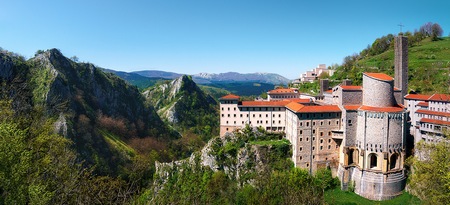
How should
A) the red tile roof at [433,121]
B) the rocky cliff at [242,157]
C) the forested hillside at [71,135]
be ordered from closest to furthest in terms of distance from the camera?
the forested hillside at [71,135]
the red tile roof at [433,121]
the rocky cliff at [242,157]

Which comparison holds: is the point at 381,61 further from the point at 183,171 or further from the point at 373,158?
the point at 183,171

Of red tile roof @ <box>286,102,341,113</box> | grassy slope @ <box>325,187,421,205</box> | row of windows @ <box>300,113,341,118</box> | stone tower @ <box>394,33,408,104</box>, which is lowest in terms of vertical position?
grassy slope @ <box>325,187,421,205</box>

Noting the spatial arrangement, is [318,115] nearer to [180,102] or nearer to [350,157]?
[350,157]

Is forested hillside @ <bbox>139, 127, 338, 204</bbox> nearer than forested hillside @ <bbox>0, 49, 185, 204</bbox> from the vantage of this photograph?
No

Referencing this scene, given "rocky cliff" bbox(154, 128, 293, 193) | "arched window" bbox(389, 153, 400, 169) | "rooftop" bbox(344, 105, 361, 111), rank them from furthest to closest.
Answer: "rocky cliff" bbox(154, 128, 293, 193)
"rooftop" bbox(344, 105, 361, 111)
"arched window" bbox(389, 153, 400, 169)

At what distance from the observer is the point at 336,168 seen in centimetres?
4819

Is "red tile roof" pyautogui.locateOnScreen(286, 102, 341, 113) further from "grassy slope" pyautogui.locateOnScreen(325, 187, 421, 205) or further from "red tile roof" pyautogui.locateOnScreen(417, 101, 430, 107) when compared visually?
"red tile roof" pyautogui.locateOnScreen(417, 101, 430, 107)

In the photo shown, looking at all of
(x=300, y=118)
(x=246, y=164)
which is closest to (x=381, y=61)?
(x=300, y=118)

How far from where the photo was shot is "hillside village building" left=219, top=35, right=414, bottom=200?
42219mm

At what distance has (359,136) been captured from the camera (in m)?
44.2

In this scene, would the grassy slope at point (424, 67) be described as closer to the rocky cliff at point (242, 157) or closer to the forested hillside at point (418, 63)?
the forested hillside at point (418, 63)

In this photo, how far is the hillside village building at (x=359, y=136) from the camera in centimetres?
4222

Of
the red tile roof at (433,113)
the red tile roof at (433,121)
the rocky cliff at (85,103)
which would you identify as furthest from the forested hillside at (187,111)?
Answer: the red tile roof at (433,121)

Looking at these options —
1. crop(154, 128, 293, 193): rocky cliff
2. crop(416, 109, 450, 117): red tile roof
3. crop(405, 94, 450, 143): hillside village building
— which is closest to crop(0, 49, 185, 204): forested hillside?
crop(154, 128, 293, 193): rocky cliff
